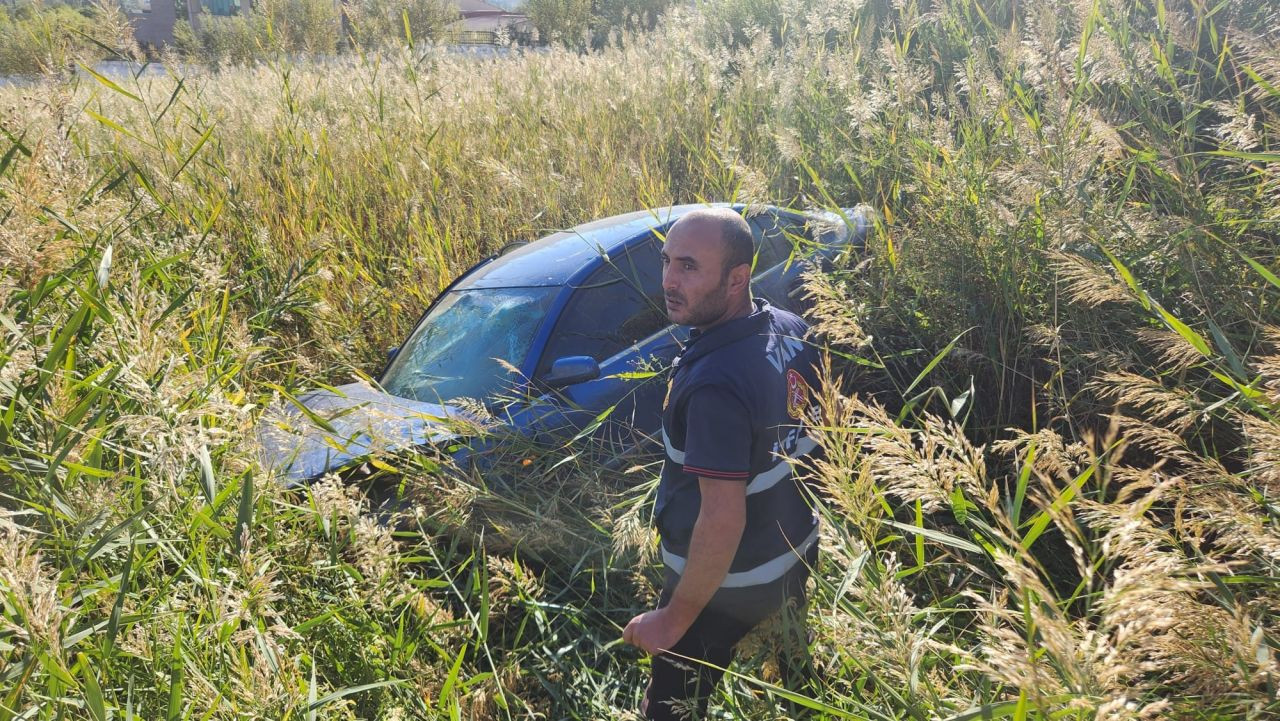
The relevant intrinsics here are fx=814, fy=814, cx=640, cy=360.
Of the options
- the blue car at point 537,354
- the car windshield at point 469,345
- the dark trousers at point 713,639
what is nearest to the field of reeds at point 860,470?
the dark trousers at point 713,639

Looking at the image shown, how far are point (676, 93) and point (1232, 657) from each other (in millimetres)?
7306

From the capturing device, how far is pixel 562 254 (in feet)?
15.4

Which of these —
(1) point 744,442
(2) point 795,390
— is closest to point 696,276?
(2) point 795,390

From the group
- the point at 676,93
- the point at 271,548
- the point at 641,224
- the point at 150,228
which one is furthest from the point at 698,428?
the point at 676,93

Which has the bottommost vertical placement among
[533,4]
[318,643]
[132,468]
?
[318,643]

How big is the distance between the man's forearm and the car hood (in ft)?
5.05

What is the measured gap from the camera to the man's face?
2.64 m

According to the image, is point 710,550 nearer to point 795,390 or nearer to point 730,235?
point 795,390

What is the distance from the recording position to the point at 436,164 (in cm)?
665

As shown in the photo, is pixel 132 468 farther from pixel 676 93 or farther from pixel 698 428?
pixel 676 93

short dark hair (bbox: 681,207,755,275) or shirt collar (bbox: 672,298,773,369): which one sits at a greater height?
short dark hair (bbox: 681,207,755,275)

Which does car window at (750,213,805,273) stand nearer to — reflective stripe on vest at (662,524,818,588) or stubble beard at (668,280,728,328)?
stubble beard at (668,280,728,328)

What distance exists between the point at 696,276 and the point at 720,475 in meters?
0.69

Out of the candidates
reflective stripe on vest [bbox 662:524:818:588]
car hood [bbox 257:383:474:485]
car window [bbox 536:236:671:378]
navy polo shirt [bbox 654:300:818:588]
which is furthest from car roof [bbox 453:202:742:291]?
reflective stripe on vest [bbox 662:524:818:588]
